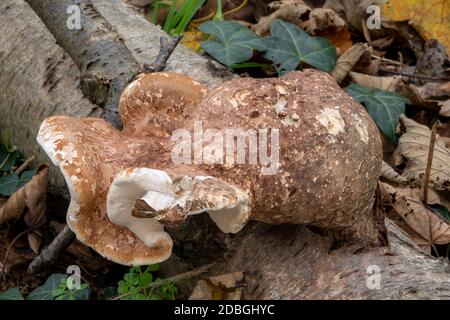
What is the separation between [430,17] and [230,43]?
1.77m

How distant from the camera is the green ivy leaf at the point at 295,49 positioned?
4195 mm

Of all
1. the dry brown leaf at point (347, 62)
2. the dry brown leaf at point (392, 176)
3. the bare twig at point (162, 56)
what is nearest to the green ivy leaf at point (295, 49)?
the dry brown leaf at point (347, 62)

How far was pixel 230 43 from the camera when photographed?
13.9 ft

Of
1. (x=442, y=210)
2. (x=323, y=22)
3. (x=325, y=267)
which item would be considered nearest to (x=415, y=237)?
(x=442, y=210)

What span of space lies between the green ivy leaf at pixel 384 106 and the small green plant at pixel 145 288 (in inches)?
68.6

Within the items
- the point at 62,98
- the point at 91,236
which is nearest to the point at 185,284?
the point at 91,236

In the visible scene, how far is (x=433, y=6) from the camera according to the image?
496cm

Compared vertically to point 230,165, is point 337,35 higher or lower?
lower

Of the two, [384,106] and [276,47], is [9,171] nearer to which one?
[276,47]

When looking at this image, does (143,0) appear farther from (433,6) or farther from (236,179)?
(236,179)

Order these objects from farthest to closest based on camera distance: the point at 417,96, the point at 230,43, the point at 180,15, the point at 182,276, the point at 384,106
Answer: the point at 180,15 < the point at 417,96 < the point at 230,43 < the point at 384,106 < the point at 182,276

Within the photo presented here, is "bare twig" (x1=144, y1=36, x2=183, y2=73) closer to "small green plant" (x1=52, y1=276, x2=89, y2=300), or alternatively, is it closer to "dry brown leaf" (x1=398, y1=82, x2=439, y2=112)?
"small green plant" (x1=52, y1=276, x2=89, y2=300)

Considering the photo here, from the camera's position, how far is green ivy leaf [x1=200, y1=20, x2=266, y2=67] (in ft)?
13.5

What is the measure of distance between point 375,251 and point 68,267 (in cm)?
→ 180
